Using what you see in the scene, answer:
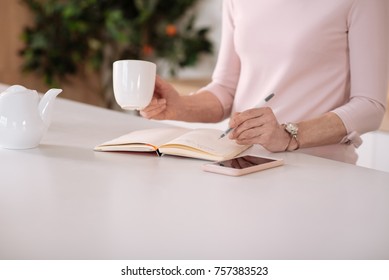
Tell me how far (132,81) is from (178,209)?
19.8 inches

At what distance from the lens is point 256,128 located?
1203 mm

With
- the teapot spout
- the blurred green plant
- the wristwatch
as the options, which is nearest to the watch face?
the wristwatch

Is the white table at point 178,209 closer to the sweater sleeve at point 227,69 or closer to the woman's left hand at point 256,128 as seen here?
the woman's left hand at point 256,128

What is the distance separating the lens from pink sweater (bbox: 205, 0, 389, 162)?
145 centimetres

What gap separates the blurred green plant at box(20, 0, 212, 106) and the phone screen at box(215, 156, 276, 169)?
3.41m

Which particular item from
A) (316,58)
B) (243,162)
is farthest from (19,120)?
(316,58)

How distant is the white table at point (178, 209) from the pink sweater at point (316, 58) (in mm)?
400

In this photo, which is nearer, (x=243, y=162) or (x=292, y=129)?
(x=243, y=162)

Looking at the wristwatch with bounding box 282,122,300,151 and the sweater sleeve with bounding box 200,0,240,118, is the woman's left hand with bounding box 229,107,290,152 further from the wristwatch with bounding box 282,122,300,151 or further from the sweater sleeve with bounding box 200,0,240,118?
the sweater sleeve with bounding box 200,0,240,118

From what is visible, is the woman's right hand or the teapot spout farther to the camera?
the woman's right hand

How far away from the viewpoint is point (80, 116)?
164 cm

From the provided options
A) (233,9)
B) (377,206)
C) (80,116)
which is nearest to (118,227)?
(377,206)

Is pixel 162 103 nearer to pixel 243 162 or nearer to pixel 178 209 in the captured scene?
pixel 243 162
